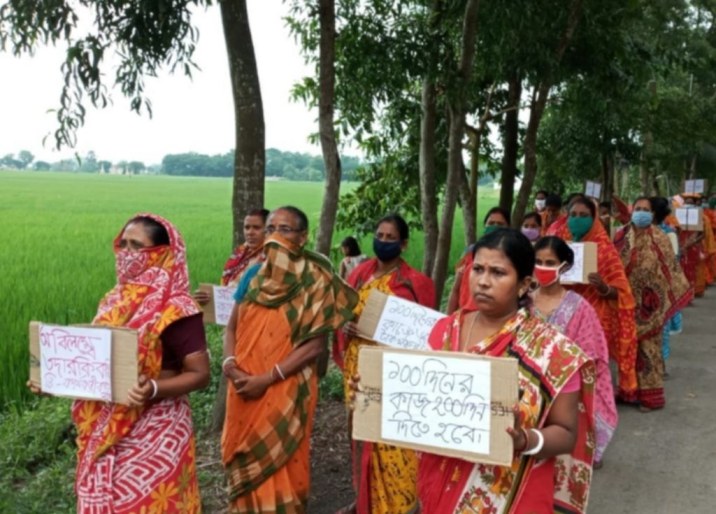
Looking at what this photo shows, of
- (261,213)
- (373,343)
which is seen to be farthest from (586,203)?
(261,213)

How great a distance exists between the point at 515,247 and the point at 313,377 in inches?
73.6

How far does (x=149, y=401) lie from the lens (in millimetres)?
3100

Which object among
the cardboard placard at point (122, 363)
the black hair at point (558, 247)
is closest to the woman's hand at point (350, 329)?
the black hair at point (558, 247)

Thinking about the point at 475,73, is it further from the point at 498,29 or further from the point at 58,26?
the point at 58,26

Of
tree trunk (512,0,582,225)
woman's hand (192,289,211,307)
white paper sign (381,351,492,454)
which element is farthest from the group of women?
tree trunk (512,0,582,225)

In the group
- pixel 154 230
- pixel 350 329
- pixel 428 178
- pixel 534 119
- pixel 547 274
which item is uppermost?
pixel 534 119

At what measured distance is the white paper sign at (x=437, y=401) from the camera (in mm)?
2312

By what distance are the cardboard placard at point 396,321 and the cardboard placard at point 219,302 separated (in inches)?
36.7

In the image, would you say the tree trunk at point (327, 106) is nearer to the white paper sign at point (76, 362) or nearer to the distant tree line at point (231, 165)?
the white paper sign at point (76, 362)

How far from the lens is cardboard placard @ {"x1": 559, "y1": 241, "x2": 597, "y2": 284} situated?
5645mm

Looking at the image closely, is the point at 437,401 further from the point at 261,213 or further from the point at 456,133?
the point at 456,133

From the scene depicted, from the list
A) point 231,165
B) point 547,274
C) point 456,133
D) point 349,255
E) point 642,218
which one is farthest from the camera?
point 231,165

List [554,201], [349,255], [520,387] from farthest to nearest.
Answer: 1. [554,201]
2. [349,255]
3. [520,387]

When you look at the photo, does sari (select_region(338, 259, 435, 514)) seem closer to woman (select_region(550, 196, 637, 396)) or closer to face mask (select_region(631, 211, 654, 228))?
woman (select_region(550, 196, 637, 396))
